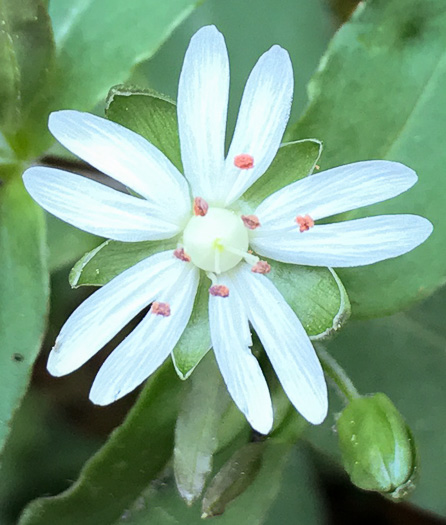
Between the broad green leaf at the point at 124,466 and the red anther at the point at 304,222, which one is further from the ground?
the red anther at the point at 304,222

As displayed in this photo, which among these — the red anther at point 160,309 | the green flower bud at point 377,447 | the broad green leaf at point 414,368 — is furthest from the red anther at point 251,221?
the broad green leaf at point 414,368

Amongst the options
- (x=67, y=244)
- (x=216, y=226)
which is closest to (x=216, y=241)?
(x=216, y=226)

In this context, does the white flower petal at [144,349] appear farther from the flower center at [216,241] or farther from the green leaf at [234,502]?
the green leaf at [234,502]

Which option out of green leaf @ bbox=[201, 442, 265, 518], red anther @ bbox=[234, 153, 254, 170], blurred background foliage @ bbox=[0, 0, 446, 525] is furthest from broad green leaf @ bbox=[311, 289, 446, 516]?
red anther @ bbox=[234, 153, 254, 170]

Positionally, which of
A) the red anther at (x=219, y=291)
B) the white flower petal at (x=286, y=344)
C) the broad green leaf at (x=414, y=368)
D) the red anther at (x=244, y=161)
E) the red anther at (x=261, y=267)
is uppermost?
the red anther at (x=244, y=161)

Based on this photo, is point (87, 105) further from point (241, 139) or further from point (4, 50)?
point (241, 139)

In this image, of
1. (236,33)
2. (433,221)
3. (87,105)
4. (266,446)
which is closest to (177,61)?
(236,33)

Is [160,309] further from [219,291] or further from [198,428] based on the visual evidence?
[198,428]
